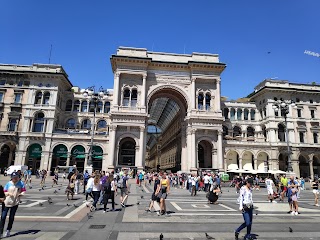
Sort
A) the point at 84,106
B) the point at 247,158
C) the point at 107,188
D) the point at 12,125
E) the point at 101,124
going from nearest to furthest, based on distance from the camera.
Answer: the point at 107,188 < the point at 12,125 < the point at 247,158 < the point at 101,124 < the point at 84,106

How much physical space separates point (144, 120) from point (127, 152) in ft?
24.4

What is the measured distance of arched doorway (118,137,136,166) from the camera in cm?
4581

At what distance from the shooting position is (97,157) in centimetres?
4919

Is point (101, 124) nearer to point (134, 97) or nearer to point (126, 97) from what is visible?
point (126, 97)

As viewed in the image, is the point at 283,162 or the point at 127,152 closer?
the point at 127,152

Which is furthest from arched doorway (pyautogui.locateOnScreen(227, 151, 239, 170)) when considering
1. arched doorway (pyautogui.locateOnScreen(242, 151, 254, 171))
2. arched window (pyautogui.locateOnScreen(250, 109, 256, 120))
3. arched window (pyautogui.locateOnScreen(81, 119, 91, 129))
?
arched window (pyautogui.locateOnScreen(81, 119, 91, 129))

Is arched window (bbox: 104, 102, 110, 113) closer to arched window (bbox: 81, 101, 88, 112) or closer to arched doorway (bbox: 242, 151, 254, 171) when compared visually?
arched window (bbox: 81, 101, 88, 112)

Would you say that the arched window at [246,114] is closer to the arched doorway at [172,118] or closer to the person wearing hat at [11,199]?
the arched doorway at [172,118]

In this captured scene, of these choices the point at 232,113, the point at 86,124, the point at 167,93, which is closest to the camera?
the point at 167,93

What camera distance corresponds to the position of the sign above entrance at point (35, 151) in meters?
47.3

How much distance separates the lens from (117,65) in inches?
1764

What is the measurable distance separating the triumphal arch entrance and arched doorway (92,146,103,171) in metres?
5.66

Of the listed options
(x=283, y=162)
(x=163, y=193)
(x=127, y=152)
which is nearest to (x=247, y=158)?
(x=283, y=162)

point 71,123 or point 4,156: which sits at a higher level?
point 71,123
